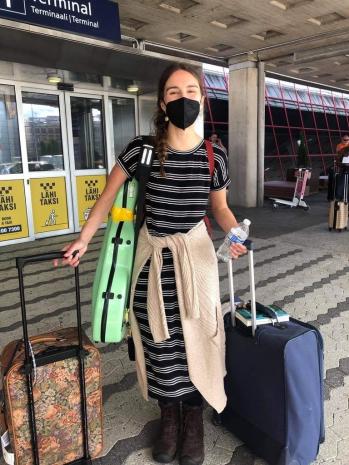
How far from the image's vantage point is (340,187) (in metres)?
6.52

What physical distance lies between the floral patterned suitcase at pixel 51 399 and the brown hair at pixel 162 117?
0.60 m

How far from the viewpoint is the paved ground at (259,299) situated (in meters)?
1.97

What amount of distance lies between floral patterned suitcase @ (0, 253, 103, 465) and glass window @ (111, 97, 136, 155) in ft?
20.4

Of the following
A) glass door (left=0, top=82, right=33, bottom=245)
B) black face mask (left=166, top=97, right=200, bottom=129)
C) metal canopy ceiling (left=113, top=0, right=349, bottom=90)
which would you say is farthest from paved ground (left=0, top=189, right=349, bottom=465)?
metal canopy ceiling (left=113, top=0, right=349, bottom=90)

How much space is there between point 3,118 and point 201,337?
18.3ft

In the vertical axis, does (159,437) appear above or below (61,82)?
below

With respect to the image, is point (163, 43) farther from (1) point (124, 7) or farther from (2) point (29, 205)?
(2) point (29, 205)

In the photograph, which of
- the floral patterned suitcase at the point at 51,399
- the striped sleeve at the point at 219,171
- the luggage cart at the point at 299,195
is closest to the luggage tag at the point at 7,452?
the floral patterned suitcase at the point at 51,399

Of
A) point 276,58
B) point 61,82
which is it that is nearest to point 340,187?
point 276,58

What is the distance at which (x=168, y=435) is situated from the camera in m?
1.86

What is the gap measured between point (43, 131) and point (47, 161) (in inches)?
19.3

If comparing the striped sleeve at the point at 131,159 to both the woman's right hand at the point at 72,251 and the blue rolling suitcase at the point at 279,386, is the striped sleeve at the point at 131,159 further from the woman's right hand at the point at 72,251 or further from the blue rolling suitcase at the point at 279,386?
the blue rolling suitcase at the point at 279,386

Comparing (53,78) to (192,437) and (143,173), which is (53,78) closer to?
(143,173)

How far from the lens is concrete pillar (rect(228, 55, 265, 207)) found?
9234 mm
